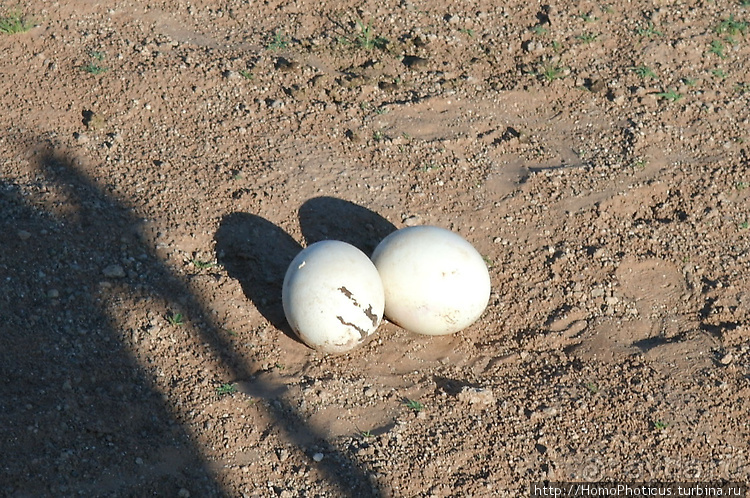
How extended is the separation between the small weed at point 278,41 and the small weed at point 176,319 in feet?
9.82

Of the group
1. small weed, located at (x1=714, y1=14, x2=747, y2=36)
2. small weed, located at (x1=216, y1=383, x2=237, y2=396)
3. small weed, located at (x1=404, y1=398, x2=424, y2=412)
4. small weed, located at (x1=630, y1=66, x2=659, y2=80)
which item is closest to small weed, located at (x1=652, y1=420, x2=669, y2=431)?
small weed, located at (x1=404, y1=398, x2=424, y2=412)

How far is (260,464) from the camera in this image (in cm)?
446

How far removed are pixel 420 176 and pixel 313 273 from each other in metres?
1.83

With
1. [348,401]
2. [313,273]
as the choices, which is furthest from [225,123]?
[348,401]

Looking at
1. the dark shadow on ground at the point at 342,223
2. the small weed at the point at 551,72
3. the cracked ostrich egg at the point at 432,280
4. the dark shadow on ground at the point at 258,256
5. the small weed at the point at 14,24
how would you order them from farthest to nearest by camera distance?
the small weed at the point at 551,72
the small weed at the point at 14,24
the dark shadow on ground at the point at 342,223
the dark shadow on ground at the point at 258,256
the cracked ostrich egg at the point at 432,280

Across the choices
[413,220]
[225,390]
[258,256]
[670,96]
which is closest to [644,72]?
[670,96]

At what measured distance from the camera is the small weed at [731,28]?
26.5 ft

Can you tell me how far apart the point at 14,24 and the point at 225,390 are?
4.04m

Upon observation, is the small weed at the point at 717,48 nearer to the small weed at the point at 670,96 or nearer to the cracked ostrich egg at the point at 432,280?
the small weed at the point at 670,96

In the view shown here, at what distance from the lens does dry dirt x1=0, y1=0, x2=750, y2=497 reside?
15.1 feet

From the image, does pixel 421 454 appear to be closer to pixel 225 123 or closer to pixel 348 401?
pixel 348 401

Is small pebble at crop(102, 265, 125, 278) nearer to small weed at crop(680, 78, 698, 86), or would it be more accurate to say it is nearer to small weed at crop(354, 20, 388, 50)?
small weed at crop(354, 20, 388, 50)

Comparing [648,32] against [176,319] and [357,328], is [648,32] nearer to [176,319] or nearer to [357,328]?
[357,328]

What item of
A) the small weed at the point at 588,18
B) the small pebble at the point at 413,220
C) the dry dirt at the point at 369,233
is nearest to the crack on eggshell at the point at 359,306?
the dry dirt at the point at 369,233
